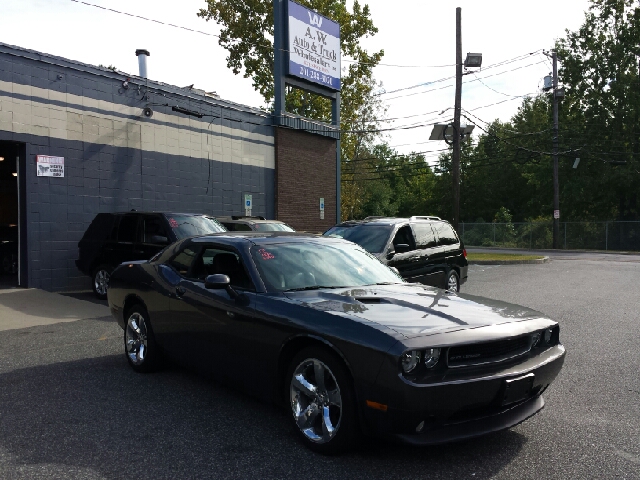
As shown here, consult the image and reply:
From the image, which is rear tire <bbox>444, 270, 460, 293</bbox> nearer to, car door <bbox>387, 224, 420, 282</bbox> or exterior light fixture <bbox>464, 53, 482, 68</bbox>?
car door <bbox>387, 224, 420, 282</bbox>

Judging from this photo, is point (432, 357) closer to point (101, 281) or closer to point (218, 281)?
point (218, 281)

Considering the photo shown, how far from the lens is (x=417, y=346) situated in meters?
3.58

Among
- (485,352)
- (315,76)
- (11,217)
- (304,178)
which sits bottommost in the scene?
(485,352)

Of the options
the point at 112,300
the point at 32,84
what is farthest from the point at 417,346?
the point at 32,84

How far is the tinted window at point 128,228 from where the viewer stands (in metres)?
11.5

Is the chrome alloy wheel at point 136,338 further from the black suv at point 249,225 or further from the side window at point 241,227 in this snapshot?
the side window at point 241,227

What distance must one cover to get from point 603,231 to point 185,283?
39.9 m

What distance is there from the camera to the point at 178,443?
418 centimetres

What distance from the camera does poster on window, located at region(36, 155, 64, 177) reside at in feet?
43.5

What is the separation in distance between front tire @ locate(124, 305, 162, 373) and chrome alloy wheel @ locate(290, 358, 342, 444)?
227 cm

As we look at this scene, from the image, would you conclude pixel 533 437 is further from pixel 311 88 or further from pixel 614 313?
pixel 311 88

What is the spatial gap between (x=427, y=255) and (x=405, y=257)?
824 millimetres

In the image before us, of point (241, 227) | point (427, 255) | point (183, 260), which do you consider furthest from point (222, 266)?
point (241, 227)

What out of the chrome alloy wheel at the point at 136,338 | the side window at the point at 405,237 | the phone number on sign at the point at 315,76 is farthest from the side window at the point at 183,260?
the phone number on sign at the point at 315,76
